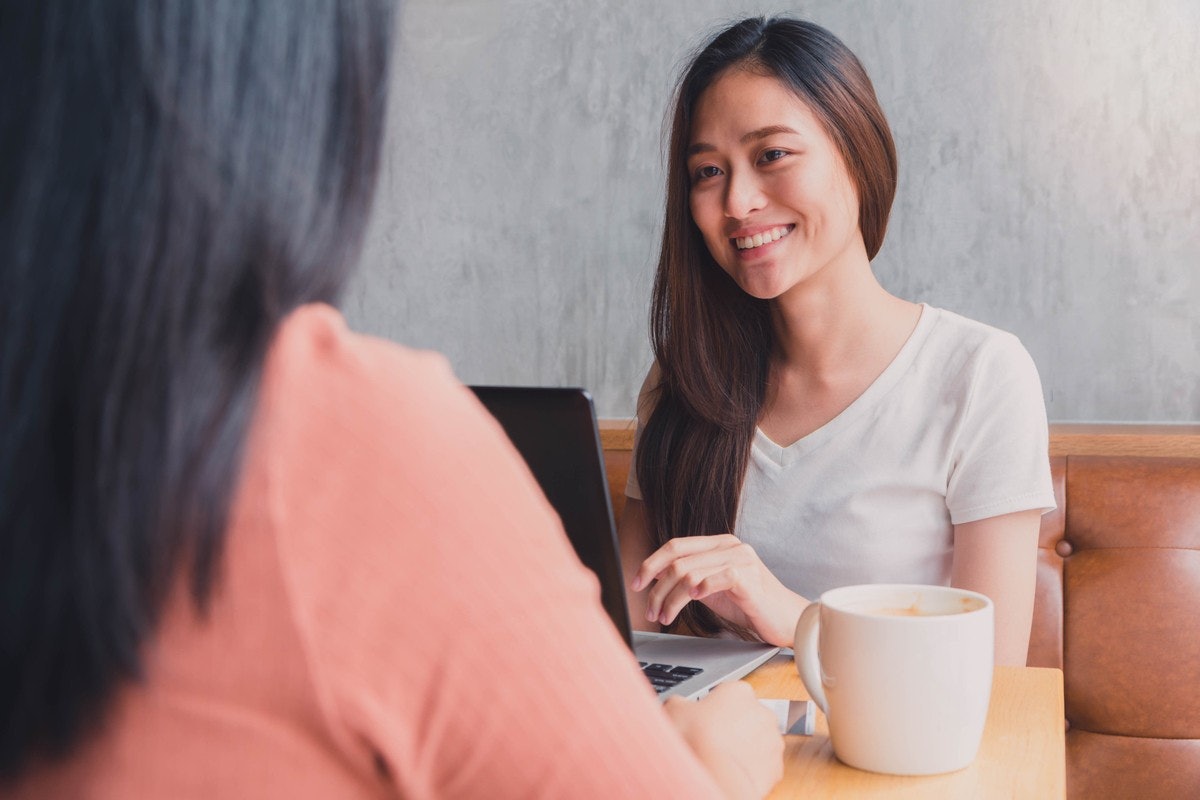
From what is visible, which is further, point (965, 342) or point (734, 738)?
point (965, 342)

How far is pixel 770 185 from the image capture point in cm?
140

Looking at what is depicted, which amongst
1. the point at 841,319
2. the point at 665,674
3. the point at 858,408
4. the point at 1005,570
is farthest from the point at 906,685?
the point at 841,319

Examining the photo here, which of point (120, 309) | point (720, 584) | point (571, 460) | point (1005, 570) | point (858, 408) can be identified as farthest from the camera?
point (858, 408)

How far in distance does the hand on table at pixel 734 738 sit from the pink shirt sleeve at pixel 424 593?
0.94 feet

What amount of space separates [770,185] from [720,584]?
57 cm

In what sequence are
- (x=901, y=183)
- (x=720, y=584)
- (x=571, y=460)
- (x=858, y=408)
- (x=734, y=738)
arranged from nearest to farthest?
(x=734, y=738) → (x=571, y=460) → (x=720, y=584) → (x=858, y=408) → (x=901, y=183)

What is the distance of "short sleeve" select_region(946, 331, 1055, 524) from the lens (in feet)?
4.08

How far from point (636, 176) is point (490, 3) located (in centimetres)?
40

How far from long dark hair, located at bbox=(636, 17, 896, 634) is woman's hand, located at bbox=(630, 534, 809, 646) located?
0.26 meters

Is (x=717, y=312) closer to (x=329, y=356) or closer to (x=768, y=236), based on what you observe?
(x=768, y=236)

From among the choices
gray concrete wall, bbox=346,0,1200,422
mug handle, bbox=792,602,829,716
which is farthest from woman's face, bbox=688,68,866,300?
mug handle, bbox=792,602,829,716

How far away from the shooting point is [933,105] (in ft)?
5.98

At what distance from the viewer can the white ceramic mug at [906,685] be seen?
69 centimetres

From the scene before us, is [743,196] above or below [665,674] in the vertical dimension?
above
